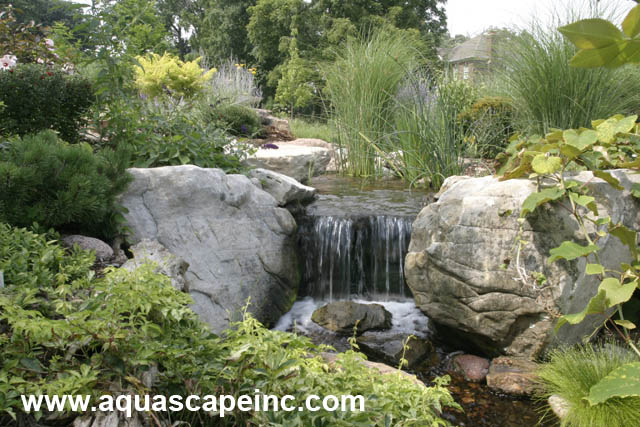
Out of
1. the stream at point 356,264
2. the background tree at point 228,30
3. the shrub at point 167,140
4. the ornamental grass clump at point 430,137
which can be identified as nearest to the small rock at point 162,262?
the shrub at point 167,140

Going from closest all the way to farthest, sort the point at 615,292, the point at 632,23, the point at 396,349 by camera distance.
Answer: the point at 632,23
the point at 615,292
the point at 396,349

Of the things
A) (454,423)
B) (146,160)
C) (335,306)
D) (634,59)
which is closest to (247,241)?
(335,306)

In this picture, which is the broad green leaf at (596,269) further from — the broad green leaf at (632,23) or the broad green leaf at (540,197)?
the broad green leaf at (632,23)

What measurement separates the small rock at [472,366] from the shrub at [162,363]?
5.82ft

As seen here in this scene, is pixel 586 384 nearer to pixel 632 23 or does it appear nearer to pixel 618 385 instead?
pixel 618 385

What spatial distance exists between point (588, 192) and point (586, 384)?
1214 millimetres

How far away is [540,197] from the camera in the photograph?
2830mm

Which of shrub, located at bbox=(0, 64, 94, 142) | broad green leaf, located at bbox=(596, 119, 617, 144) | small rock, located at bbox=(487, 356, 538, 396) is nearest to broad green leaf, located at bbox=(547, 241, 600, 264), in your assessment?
broad green leaf, located at bbox=(596, 119, 617, 144)

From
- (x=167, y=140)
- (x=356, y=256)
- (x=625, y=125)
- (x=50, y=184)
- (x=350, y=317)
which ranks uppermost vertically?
(x=625, y=125)

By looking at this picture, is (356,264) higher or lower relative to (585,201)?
lower

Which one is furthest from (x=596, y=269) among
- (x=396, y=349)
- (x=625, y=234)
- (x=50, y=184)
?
(x=50, y=184)

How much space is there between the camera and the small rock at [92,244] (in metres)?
2.86

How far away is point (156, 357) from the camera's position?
151 centimetres

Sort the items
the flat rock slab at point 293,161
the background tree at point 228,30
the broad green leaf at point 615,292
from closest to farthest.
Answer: the broad green leaf at point 615,292 → the flat rock slab at point 293,161 → the background tree at point 228,30
